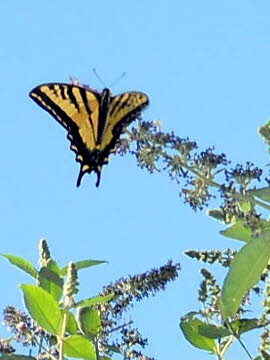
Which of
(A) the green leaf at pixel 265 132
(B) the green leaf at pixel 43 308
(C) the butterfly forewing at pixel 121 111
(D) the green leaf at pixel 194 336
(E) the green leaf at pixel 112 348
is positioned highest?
(C) the butterfly forewing at pixel 121 111

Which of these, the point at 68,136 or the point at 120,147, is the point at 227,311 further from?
the point at 68,136

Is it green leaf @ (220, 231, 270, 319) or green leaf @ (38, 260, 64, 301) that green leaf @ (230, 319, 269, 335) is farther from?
green leaf @ (38, 260, 64, 301)

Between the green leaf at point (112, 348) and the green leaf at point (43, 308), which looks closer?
the green leaf at point (43, 308)

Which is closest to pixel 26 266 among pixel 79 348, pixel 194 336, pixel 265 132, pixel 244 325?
pixel 79 348

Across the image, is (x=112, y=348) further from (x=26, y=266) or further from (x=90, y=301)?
(x=26, y=266)

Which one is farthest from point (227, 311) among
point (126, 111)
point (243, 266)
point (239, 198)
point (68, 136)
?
point (68, 136)

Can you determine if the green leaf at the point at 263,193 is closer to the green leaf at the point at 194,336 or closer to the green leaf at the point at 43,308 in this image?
the green leaf at the point at 194,336

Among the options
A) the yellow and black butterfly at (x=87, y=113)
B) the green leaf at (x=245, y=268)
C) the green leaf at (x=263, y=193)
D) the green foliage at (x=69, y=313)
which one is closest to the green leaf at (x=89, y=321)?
the green foliage at (x=69, y=313)
